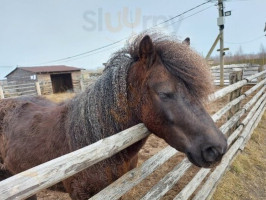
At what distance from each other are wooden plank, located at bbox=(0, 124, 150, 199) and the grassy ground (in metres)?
2.73

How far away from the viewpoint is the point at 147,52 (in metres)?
1.54

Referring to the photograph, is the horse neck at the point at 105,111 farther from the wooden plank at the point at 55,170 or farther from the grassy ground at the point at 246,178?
the grassy ground at the point at 246,178

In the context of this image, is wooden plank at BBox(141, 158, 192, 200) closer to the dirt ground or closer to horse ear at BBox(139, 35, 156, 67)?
the dirt ground

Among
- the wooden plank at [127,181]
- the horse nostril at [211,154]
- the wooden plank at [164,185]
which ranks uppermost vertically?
the horse nostril at [211,154]

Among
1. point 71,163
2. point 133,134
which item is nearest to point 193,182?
point 133,134

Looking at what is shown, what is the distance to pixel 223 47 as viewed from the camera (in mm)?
11148

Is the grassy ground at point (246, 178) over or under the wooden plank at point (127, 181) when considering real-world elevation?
under

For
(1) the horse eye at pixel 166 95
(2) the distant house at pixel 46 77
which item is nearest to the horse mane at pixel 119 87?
(1) the horse eye at pixel 166 95

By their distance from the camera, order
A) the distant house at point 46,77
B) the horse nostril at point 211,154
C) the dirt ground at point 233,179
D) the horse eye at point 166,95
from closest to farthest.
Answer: the horse nostril at point 211,154
the horse eye at point 166,95
the dirt ground at point 233,179
the distant house at point 46,77

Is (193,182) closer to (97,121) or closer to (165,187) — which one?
(165,187)

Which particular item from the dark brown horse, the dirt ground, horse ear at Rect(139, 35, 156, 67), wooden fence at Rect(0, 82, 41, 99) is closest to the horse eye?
the dark brown horse

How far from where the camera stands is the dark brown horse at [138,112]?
4.56ft

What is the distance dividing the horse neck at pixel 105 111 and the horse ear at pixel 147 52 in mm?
200

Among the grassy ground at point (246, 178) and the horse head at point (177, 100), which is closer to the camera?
the horse head at point (177, 100)
